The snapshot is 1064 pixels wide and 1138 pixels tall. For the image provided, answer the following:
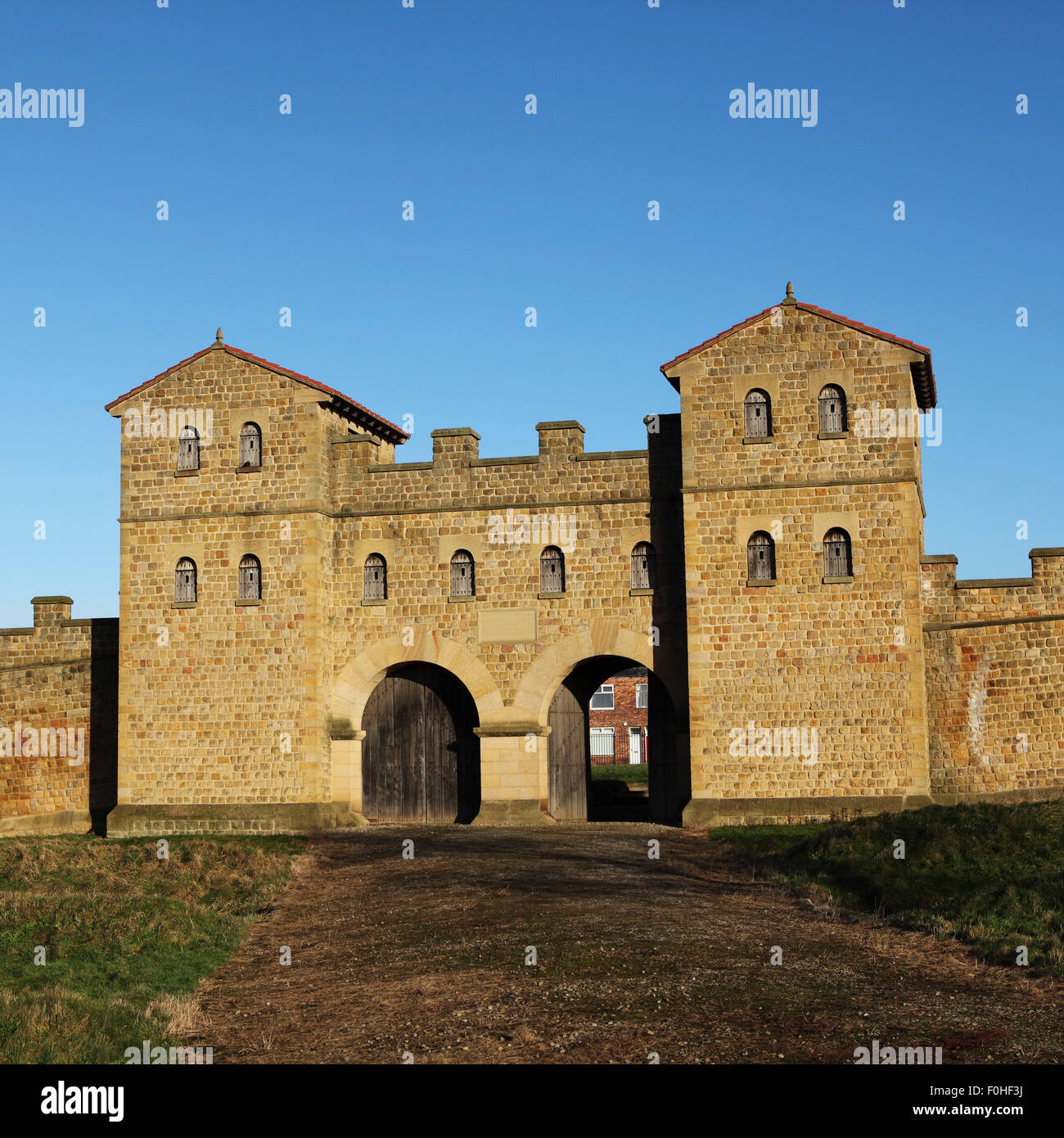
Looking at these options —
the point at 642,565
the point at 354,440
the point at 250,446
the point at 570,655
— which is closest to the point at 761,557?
the point at 642,565

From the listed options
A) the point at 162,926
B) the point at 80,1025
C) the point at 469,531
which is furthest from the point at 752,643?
the point at 80,1025

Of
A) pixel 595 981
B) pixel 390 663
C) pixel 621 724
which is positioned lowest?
pixel 595 981

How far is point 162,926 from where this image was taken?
1636 cm

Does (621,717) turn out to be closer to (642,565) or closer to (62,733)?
(62,733)

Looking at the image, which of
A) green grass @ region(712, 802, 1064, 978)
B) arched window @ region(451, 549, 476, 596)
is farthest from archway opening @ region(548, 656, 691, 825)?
green grass @ region(712, 802, 1064, 978)

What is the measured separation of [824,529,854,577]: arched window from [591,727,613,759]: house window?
35.2m

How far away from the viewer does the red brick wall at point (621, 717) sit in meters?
58.8

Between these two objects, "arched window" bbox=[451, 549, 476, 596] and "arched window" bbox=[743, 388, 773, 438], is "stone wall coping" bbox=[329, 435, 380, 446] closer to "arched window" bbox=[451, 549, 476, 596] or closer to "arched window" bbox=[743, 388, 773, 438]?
"arched window" bbox=[451, 549, 476, 596]

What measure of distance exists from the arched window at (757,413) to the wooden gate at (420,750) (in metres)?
7.40

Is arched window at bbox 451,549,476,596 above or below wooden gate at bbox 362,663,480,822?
above

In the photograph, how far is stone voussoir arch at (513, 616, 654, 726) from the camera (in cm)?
2542

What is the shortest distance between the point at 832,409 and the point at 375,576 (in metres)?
9.02

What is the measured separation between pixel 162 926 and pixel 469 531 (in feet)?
37.8

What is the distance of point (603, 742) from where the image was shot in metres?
59.2
